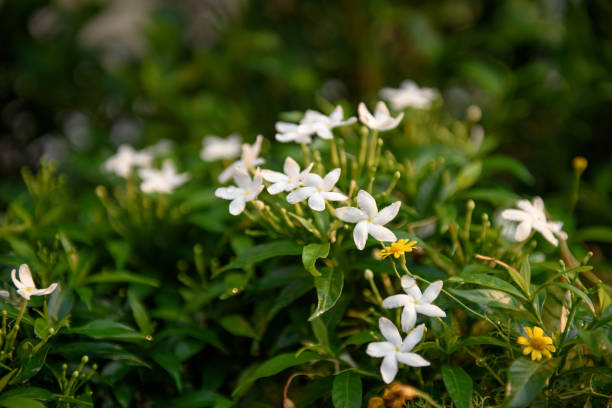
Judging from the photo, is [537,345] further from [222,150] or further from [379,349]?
[222,150]

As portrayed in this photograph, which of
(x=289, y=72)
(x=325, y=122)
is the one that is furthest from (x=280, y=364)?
(x=289, y=72)

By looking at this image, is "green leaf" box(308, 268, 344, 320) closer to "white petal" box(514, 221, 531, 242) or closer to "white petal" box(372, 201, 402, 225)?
"white petal" box(372, 201, 402, 225)

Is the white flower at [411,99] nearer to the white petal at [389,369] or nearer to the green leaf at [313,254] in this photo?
the green leaf at [313,254]

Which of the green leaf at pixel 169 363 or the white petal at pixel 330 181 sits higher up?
the white petal at pixel 330 181

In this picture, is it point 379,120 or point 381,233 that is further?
point 379,120

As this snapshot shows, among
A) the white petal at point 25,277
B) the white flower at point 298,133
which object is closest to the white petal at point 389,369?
the white flower at point 298,133
